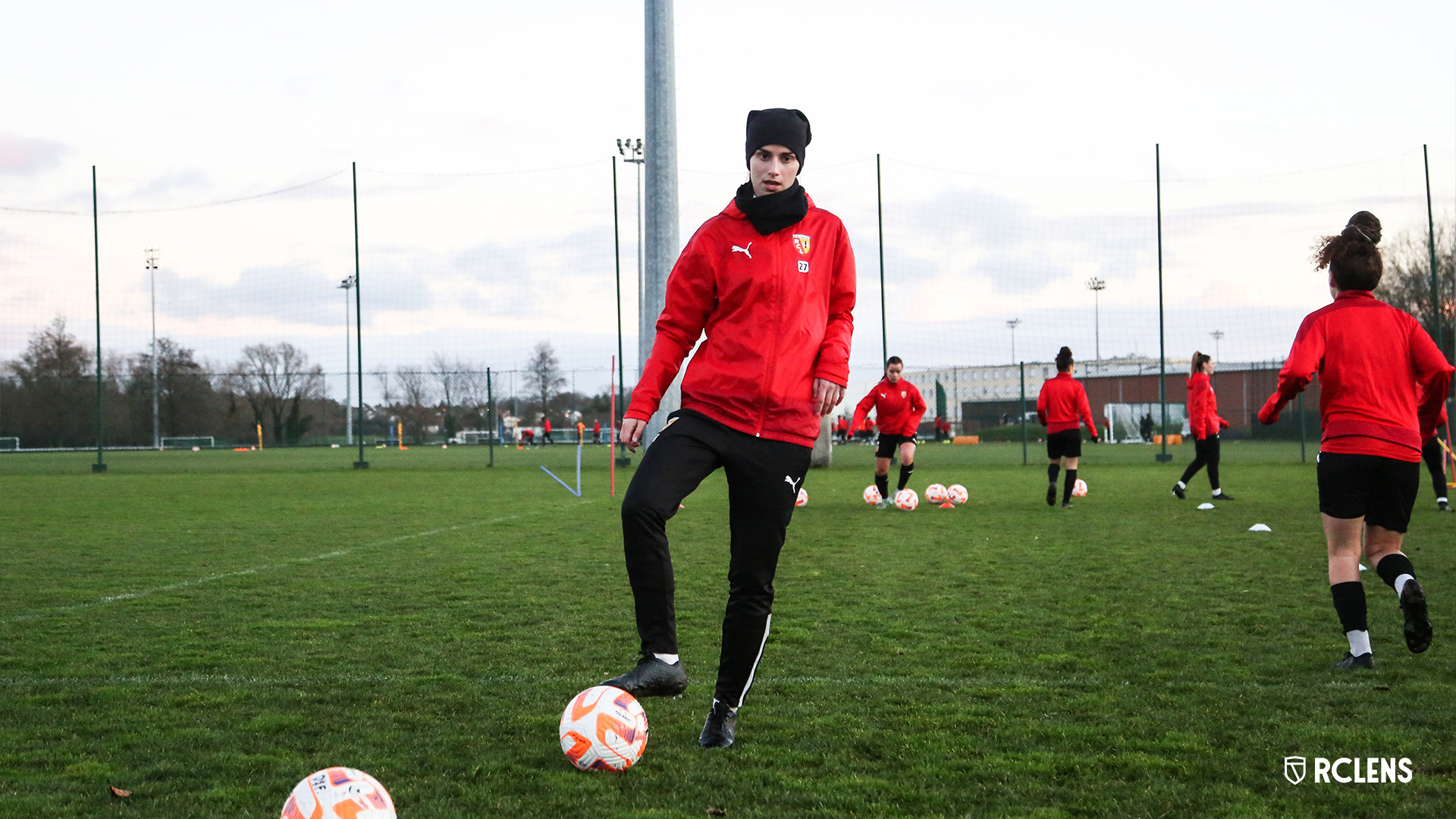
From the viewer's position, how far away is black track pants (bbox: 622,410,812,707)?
149 inches

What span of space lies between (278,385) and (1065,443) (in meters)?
35.6

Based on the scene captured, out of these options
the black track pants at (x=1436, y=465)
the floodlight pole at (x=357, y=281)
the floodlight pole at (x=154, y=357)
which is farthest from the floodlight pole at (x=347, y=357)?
the black track pants at (x=1436, y=465)

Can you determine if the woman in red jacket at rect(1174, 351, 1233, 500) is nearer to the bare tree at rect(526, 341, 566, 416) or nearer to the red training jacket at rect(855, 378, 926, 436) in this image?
the red training jacket at rect(855, 378, 926, 436)

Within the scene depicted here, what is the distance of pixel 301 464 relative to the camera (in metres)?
29.8

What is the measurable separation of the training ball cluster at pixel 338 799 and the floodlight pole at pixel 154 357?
2799 centimetres

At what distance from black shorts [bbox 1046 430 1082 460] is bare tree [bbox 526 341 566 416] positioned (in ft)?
60.4

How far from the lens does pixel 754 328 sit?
12.4 ft

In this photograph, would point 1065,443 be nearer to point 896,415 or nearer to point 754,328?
point 896,415

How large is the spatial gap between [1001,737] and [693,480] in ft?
4.56

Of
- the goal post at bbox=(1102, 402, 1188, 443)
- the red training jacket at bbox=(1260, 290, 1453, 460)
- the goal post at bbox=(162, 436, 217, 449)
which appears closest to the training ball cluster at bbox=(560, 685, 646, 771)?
the red training jacket at bbox=(1260, 290, 1453, 460)

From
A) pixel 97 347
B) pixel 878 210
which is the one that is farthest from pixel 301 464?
pixel 878 210

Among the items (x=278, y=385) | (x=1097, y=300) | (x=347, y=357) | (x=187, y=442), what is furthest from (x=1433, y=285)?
(x=187, y=442)

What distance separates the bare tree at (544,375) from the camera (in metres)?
32.3

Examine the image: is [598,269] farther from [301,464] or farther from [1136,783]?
[1136,783]
